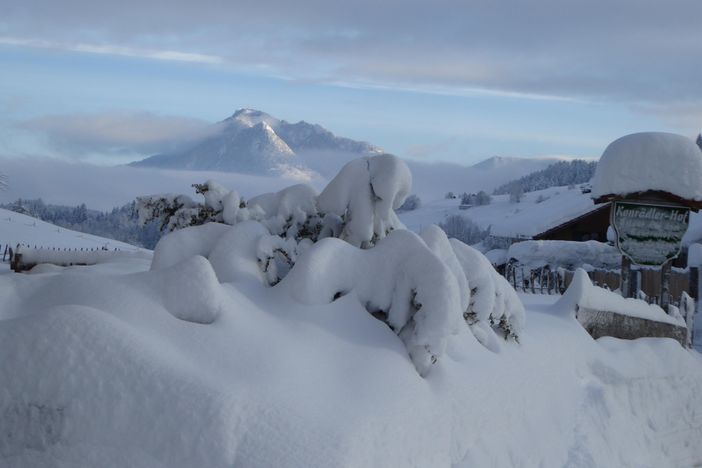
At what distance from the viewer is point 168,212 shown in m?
7.21

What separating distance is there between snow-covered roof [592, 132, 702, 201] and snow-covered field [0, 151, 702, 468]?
4885 mm

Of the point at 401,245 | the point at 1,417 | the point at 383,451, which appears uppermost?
the point at 401,245

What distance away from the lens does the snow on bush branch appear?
5773 mm

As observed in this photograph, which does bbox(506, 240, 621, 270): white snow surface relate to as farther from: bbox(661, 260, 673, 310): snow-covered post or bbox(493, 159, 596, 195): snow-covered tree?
bbox(493, 159, 596, 195): snow-covered tree

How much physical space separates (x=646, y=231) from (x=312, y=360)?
396 inches

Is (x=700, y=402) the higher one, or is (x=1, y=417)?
(x=1, y=417)

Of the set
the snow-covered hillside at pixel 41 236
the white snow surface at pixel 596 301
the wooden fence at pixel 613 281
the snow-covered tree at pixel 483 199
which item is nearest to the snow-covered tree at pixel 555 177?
the snow-covered tree at pixel 483 199

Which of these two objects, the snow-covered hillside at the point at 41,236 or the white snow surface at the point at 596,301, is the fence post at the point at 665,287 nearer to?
the white snow surface at the point at 596,301

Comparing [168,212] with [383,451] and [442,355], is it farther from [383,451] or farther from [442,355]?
[383,451]

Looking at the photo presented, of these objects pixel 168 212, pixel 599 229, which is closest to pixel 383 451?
pixel 168 212

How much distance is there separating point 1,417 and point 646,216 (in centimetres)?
1187

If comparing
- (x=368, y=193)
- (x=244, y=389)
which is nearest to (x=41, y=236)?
(x=368, y=193)

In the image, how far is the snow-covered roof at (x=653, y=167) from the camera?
42.7ft

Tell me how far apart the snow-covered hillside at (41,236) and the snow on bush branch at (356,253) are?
2747cm
